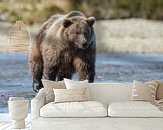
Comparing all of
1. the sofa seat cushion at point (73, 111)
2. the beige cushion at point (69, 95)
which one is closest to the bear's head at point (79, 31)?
the beige cushion at point (69, 95)

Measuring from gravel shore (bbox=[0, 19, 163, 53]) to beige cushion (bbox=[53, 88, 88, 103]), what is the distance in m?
1.21

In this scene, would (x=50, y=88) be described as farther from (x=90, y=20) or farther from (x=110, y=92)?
(x=90, y=20)

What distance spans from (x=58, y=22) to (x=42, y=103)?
4.69ft

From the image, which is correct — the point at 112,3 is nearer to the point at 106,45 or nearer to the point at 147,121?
the point at 106,45

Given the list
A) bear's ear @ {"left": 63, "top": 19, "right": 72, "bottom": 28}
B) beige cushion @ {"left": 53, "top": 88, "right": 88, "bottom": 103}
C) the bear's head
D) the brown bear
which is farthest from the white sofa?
bear's ear @ {"left": 63, "top": 19, "right": 72, "bottom": 28}

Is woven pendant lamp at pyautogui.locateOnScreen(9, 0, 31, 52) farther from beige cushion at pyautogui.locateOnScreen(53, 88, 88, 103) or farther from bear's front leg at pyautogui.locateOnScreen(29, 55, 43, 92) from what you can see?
beige cushion at pyautogui.locateOnScreen(53, 88, 88, 103)

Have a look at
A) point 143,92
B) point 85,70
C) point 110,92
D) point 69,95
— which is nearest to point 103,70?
point 85,70

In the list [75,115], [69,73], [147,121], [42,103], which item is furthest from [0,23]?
[147,121]

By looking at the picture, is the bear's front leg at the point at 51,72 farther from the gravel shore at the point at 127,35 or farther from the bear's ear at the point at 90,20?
the bear's ear at the point at 90,20

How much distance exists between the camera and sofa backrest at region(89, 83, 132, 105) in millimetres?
5191

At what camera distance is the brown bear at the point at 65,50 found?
5512 mm

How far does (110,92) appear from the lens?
5.21 metres

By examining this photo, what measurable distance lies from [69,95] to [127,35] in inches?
60.4

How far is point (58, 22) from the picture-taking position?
5742 millimetres
